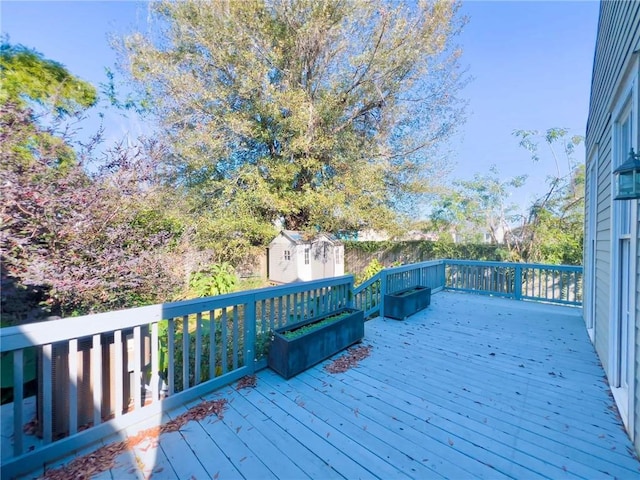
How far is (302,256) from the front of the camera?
1163 centimetres

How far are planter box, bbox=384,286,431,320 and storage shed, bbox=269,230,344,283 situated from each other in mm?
6650

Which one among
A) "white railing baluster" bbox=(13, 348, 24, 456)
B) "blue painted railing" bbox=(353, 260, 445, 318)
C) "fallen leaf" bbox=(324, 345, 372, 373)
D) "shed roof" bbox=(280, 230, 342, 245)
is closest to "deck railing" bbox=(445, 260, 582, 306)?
"blue painted railing" bbox=(353, 260, 445, 318)

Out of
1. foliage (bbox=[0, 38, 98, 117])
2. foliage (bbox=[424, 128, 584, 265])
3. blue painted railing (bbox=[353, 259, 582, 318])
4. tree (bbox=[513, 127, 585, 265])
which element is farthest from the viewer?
foliage (bbox=[424, 128, 584, 265])

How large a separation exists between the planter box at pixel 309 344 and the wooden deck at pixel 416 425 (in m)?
0.14

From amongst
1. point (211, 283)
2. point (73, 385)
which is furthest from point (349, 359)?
point (211, 283)

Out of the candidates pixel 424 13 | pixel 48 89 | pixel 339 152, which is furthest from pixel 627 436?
pixel 424 13

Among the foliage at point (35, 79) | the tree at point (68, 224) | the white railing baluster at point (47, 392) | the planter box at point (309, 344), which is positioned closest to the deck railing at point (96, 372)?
the white railing baluster at point (47, 392)

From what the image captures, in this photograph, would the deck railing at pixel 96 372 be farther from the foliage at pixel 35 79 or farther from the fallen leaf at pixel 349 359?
the foliage at pixel 35 79

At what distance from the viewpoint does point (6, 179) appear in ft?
8.91

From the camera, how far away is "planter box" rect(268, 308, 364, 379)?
9.29ft

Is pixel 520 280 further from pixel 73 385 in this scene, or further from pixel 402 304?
pixel 73 385

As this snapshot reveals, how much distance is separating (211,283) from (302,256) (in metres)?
5.72

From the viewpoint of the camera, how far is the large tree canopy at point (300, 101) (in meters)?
8.80

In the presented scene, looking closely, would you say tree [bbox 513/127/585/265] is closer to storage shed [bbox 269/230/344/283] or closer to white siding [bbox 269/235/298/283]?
storage shed [bbox 269/230/344/283]
